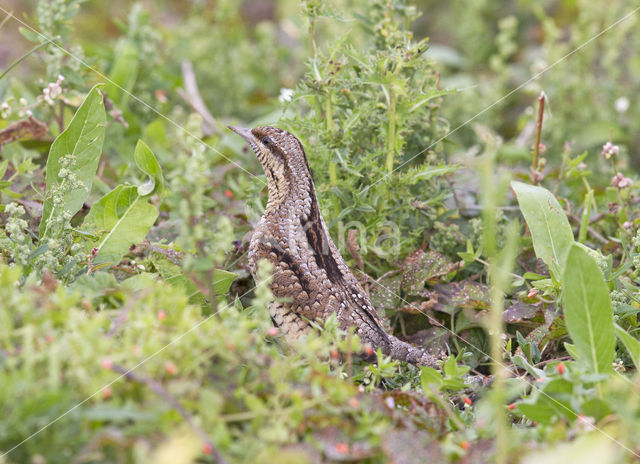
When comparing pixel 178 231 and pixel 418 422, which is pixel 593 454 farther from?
pixel 178 231

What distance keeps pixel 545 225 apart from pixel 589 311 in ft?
2.47

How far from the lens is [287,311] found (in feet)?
9.01

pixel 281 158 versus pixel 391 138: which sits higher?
pixel 281 158

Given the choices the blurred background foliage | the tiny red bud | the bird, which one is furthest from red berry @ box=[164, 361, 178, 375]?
the tiny red bud

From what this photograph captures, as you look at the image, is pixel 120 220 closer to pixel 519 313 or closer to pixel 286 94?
pixel 286 94

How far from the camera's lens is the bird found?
2684 mm

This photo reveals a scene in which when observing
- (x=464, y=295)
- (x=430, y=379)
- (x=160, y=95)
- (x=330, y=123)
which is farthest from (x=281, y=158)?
(x=160, y=95)

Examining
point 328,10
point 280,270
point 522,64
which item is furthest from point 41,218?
point 522,64

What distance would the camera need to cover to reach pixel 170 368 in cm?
168

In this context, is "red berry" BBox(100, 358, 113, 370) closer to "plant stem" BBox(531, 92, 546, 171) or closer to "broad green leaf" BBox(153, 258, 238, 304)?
"broad green leaf" BBox(153, 258, 238, 304)

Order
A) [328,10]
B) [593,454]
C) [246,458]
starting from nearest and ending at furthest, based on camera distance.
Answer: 1. [593,454]
2. [246,458]
3. [328,10]

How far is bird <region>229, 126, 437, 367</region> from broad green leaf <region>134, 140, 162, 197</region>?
50 centimetres

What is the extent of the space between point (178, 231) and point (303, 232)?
0.78m

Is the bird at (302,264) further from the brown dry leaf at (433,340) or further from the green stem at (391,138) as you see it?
the green stem at (391,138)
